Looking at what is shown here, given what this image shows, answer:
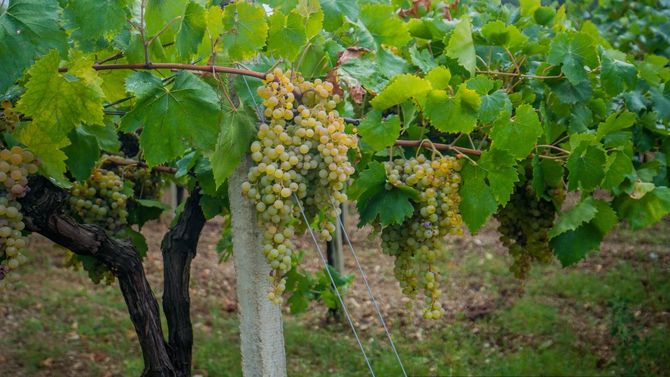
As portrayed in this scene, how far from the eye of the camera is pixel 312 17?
1.85 metres

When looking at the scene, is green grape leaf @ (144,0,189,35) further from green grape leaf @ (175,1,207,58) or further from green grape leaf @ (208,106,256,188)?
green grape leaf @ (208,106,256,188)

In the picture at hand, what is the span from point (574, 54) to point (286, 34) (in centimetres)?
109

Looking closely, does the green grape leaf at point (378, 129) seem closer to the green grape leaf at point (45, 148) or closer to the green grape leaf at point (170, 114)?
the green grape leaf at point (170, 114)

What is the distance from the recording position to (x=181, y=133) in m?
1.69

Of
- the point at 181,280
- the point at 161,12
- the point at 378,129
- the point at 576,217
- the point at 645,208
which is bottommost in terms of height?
the point at 645,208

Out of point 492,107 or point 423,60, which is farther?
point 423,60

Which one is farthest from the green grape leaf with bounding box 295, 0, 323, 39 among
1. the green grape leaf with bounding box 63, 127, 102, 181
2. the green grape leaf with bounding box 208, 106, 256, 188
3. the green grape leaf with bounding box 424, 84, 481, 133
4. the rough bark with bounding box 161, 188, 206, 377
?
the rough bark with bounding box 161, 188, 206, 377

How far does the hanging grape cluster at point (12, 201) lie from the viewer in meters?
1.72

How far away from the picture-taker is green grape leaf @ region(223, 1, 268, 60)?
1.70 meters

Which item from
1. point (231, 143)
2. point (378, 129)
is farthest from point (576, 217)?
point (231, 143)

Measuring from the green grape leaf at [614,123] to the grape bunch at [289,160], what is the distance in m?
0.98

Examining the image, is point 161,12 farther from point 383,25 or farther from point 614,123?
point 614,123

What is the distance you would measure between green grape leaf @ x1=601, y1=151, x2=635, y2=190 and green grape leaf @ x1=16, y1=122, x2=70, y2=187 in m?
1.66

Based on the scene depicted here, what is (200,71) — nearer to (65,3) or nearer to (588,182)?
(65,3)
